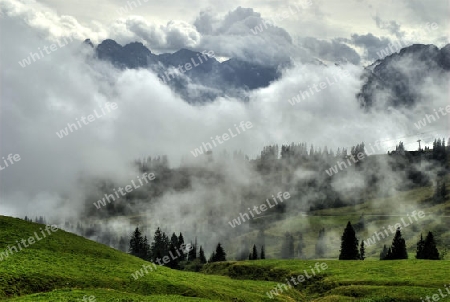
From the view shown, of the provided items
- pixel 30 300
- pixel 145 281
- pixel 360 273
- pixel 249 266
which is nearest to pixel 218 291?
pixel 145 281

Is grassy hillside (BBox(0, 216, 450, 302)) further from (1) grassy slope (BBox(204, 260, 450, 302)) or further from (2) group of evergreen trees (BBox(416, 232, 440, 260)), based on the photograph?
(2) group of evergreen trees (BBox(416, 232, 440, 260))

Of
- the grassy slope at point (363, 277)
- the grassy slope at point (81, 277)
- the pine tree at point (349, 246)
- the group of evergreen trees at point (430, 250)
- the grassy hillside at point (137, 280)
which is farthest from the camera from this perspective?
the pine tree at point (349, 246)

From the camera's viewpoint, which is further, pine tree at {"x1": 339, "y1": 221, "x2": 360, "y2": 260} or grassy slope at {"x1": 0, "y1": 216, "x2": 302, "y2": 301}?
pine tree at {"x1": 339, "y1": 221, "x2": 360, "y2": 260}

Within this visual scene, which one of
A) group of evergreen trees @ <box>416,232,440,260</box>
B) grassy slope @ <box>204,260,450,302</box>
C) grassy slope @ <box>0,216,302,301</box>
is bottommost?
group of evergreen trees @ <box>416,232,440,260</box>

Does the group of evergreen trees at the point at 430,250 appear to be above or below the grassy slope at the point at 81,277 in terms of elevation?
below

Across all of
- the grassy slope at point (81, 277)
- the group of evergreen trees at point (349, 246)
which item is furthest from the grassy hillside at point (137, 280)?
the group of evergreen trees at point (349, 246)

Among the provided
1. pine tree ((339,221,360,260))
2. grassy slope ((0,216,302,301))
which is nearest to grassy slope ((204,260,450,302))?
grassy slope ((0,216,302,301))

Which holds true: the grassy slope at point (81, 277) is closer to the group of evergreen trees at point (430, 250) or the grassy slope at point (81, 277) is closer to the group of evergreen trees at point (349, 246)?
the group of evergreen trees at point (349, 246)

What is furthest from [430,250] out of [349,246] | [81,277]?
[81,277]

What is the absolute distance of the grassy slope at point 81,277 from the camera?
47.4 metres

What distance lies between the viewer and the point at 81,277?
53.5m

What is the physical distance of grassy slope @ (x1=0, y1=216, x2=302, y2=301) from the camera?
156 feet

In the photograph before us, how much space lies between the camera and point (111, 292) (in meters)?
48.2

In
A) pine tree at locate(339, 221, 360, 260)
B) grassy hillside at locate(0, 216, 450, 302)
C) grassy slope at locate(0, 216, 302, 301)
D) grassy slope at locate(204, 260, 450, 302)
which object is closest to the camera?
grassy slope at locate(0, 216, 302, 301)
